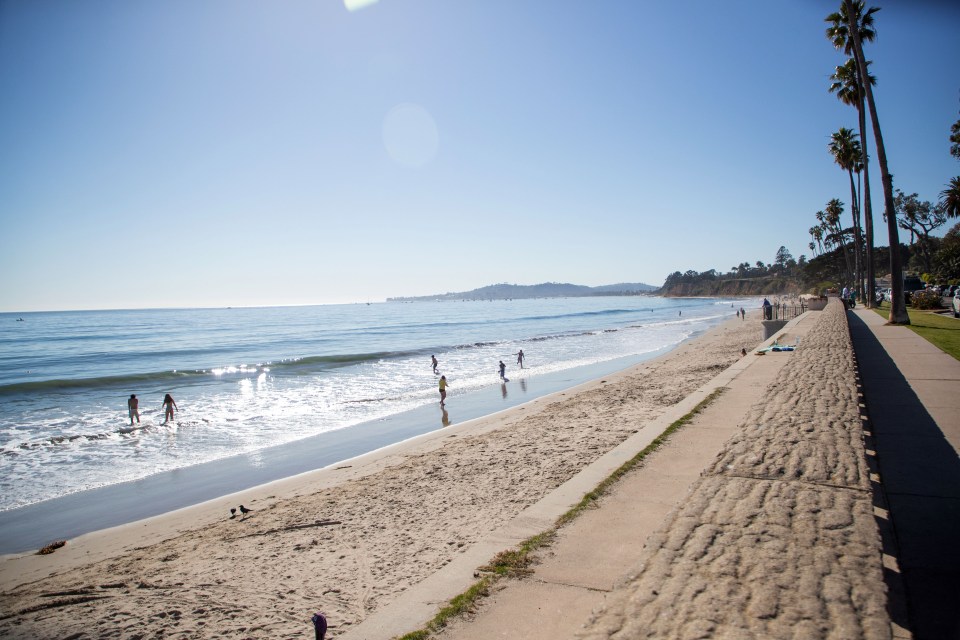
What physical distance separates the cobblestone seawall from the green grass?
11.9 meters

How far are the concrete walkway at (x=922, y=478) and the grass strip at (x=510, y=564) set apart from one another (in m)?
2.38

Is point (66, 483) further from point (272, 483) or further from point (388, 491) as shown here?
point (388, 491)

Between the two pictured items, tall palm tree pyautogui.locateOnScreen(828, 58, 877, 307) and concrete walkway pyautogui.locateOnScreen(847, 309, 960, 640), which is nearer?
concrete walkway pyautogui.locateOnScreen(847, 309, 960, 640)

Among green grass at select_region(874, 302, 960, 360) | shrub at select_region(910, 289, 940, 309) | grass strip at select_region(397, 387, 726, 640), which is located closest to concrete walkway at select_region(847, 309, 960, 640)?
grass strip at select_region(397, 387, 726, 640)

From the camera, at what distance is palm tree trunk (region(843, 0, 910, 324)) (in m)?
21.2

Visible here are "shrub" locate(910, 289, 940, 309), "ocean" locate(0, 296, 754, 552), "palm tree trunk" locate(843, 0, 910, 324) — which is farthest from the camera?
"shrub" locate(910, 289, 940, 309)

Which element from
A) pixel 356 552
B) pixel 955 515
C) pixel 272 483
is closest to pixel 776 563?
pixel 955 515

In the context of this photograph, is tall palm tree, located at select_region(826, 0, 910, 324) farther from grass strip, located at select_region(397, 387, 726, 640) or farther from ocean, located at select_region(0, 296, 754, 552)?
grass strip, located at select_region(397, 387, 726, 640)

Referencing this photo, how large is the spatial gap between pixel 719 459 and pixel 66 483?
15076mm

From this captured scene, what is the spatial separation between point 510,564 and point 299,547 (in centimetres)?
423

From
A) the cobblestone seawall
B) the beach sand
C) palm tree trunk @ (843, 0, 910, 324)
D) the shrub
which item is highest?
palm tree trunk @ (843, 0, 910, 324)

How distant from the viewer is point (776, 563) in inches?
125

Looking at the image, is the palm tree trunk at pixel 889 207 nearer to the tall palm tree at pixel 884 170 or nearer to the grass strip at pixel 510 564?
the tall palm tree at pixel 884 170

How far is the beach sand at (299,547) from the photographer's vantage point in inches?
209
